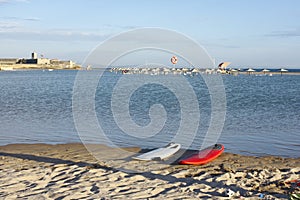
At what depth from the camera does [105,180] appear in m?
9.37

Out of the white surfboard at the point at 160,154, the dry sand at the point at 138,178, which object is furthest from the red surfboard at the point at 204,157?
the white surfboard at the point at 160,154

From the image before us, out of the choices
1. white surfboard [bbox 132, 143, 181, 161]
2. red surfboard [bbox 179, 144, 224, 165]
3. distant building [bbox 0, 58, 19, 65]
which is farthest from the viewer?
distant building [bbox 0, 58, 19, 65]

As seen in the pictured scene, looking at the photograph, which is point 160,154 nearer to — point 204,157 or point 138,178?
point 204,157

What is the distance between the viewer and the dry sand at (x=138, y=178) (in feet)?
27.4

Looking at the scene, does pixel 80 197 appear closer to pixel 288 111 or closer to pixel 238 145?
pixel 238 145

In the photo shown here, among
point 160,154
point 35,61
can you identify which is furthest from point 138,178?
point 35,61

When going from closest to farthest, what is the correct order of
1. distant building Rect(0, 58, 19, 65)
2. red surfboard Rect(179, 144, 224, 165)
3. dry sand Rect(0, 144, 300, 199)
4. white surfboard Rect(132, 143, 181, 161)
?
1. dry sand Rect(0, 144, 300, 199)
2. red surfboard Rect(179, 144, 224, 165)
3. white surfboard Rect(132, 143, 181, 161)
4. distant building Rect(0, 58, 19, 65)

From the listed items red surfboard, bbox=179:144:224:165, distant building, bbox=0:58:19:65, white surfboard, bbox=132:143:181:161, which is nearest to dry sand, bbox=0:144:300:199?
red surfboard, bbox=179:144:224:165

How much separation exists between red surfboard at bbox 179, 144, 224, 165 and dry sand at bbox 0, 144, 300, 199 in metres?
0.21

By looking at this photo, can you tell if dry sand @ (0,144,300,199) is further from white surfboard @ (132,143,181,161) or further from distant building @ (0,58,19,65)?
distant building @ (0,58,19,65)

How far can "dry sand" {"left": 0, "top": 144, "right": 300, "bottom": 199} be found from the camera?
27.4 ft

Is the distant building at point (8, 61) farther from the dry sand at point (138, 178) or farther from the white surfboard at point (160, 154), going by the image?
the dry sand at point (138, 178)

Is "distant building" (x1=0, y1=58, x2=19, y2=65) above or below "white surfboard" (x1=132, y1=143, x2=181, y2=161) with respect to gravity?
above

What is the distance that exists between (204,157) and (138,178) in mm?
3212
